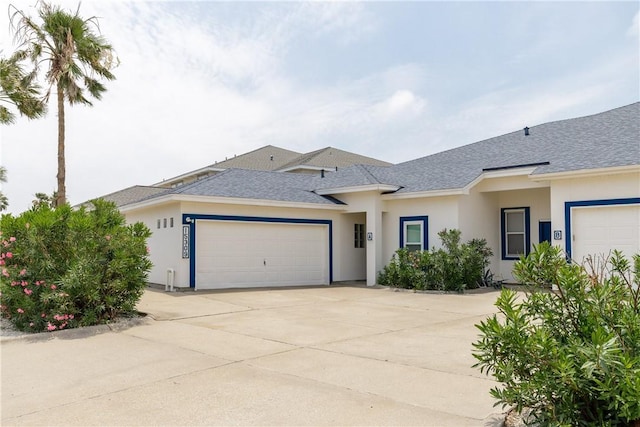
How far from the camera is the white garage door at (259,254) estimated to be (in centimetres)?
1666

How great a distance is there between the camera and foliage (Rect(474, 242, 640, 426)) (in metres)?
3.42

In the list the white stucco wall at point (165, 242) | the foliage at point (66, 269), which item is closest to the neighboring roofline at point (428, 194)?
the white stucco wall at point (165, 242)

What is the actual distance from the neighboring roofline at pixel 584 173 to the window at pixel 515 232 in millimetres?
3358

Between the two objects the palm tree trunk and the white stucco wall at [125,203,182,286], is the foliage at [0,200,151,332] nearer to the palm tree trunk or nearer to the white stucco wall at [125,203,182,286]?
the white stucco wall at [125,203,182,286]

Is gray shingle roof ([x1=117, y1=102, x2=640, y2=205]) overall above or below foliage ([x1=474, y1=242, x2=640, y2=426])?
above

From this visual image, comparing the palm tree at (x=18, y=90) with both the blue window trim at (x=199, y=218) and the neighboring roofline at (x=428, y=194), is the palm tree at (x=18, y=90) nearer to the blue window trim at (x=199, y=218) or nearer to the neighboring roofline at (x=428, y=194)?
the blue window trim at (x=199, y=218)

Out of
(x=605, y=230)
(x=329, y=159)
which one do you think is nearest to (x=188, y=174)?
(x=329, y=159)

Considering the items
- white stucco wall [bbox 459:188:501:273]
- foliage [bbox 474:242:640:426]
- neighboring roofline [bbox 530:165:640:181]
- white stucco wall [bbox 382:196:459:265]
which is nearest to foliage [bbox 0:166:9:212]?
white stucco wall [bbox 382:196:459:265]

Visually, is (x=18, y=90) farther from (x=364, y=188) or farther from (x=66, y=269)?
(x=364, y=188)

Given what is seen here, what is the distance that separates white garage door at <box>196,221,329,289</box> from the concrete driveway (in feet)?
16.6

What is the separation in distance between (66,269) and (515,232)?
48.1 feet

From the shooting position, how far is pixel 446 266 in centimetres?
1600

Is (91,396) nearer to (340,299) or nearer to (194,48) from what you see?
(340,299)

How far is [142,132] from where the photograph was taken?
20.1 m
